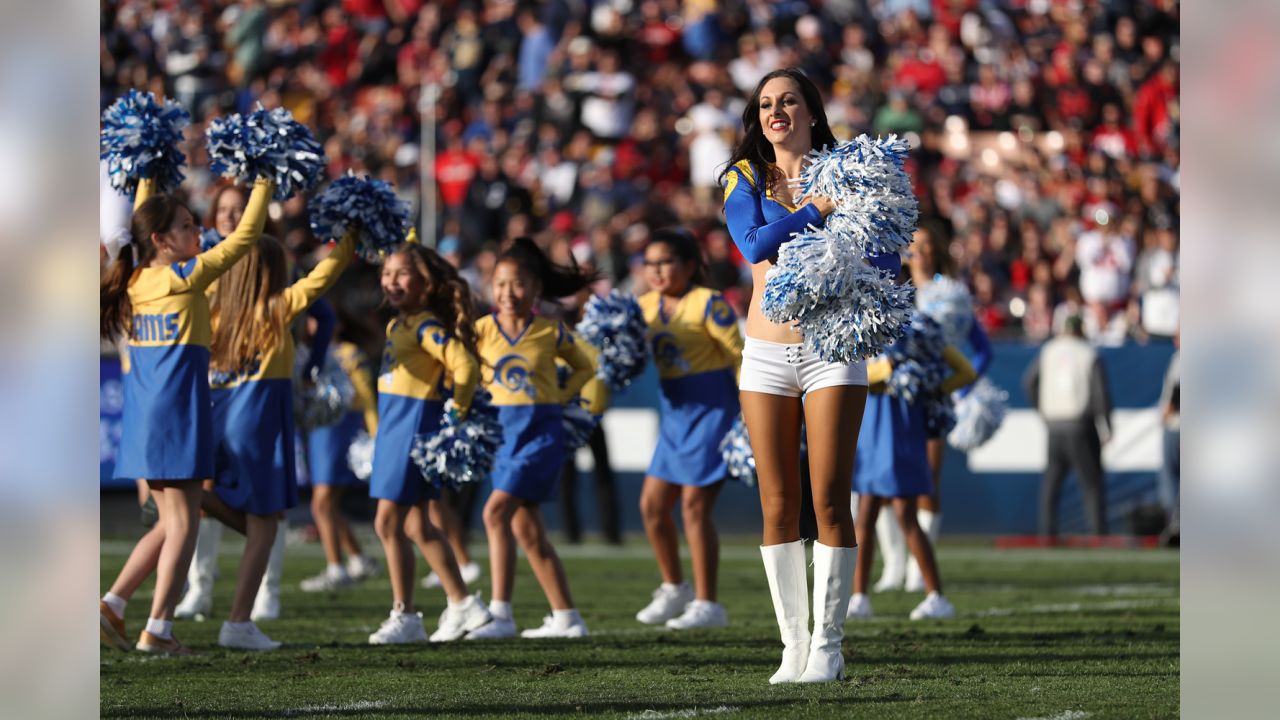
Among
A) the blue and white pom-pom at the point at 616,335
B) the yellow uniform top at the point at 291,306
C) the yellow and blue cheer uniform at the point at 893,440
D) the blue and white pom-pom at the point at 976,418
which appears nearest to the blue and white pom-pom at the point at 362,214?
the yellow uniform top at the point at 291,306

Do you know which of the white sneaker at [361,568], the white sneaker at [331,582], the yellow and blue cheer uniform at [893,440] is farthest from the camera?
the white sneaker at [361,568]

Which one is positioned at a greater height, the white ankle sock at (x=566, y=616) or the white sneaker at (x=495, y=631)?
the white ankle sock at (x=566, y=616)

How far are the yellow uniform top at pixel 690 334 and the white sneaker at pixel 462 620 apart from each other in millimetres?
1394

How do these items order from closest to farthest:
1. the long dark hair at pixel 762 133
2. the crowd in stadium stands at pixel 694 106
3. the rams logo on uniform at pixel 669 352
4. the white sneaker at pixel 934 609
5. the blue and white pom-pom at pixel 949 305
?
the long dark hair at pixel 762 133 → the rams logo on uniform at pixel 669 352 → the white sneaker at pixel 934 609 → the blue and white pom-pom at pixel 949 305 → the crowd in stadium stands at pixel 694 106

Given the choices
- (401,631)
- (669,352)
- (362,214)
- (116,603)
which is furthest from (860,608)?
(116,603)

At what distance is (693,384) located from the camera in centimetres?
785

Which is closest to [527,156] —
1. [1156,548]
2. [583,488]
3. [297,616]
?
[583,488]

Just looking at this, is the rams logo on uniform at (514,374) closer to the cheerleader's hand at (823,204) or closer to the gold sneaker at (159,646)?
the gold sneaker at (159,646)

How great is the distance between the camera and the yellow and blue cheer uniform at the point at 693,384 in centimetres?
773

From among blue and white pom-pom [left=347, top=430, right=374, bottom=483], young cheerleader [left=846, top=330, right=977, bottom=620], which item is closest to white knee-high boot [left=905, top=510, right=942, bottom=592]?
young cheerleader [left=846, top=330, right=977, bottom=620]

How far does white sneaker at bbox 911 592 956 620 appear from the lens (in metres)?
7.93

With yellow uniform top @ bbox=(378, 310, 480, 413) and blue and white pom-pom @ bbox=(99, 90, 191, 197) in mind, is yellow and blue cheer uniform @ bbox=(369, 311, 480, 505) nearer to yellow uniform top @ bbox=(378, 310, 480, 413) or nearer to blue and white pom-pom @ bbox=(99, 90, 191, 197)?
yellow uniform top @ bbox=(378, 310, 480, 413)

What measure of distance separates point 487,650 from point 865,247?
253cm
